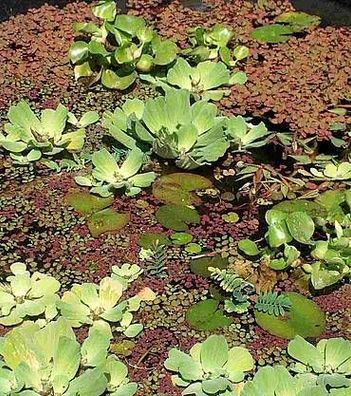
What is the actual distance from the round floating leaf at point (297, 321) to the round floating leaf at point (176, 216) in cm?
33

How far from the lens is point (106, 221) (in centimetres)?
211

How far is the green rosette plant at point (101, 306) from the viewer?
1815mm

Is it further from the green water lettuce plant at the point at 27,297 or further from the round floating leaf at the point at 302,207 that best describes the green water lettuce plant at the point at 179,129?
the green water lettuce plant at the point at 27,297

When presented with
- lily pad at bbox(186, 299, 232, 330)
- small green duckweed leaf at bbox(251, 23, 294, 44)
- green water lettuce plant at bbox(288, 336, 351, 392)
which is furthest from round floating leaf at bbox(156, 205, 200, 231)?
small green duckweed leaf at bbox(251, 23, 294, 44)

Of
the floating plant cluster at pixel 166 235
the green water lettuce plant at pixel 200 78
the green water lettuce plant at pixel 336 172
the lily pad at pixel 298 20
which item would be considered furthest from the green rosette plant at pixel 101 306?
the lily pad at pixel 298 20

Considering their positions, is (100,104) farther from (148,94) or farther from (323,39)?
(323,39)

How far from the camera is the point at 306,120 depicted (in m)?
2.44

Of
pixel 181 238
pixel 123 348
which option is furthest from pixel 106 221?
pixel 123 348

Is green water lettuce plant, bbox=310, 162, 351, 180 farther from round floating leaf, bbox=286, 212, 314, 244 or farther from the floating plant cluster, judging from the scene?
round floating leaf, bbox=286, 212, 314, 244

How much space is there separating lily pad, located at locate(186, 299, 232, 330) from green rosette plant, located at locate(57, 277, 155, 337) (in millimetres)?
118

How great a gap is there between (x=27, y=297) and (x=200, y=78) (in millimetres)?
965

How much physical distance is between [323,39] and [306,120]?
0.46m

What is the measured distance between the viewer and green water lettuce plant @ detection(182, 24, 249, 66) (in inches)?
104

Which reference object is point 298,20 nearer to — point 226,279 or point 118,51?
point 118,51
